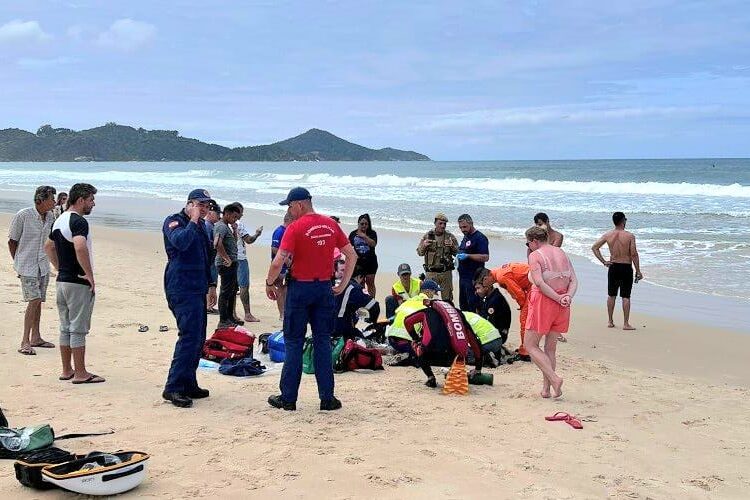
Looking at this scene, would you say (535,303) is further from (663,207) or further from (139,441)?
(663,207)

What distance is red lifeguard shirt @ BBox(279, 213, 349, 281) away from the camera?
18.7 feet

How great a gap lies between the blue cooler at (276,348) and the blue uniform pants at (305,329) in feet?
5.59

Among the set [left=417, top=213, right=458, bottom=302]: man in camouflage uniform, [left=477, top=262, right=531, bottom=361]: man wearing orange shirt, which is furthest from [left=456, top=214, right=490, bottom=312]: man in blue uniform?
[left=477, top=262, right=531, bottom=361]: man wearing orange shirt

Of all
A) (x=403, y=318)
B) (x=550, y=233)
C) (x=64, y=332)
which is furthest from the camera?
(x=550, y=233)

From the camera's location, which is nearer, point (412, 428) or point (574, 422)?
point (412, 428)

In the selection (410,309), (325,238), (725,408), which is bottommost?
(725,408)

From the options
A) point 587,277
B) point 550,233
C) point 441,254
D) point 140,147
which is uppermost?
point 140,147

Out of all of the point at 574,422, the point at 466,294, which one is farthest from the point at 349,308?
the point at 574,422

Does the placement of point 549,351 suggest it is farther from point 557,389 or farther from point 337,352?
point 337,352

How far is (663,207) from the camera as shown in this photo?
30938 millimetres

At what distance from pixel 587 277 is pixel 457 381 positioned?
810 cm

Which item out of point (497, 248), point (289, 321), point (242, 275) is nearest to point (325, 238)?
point (289, 321)

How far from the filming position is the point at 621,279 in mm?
10102

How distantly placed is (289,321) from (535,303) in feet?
7.14
